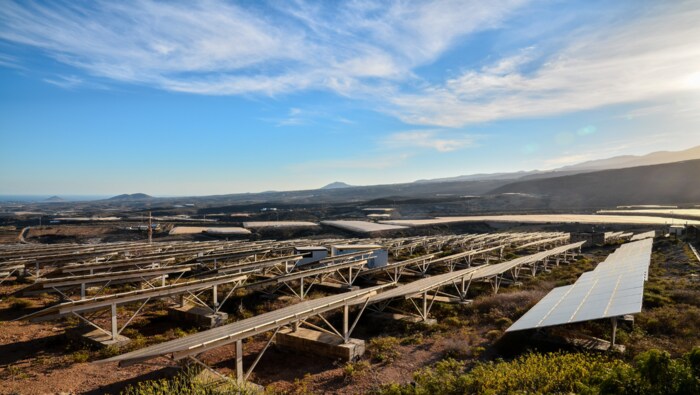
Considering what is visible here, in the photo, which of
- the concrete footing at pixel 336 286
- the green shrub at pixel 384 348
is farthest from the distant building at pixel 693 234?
the green shrub at pixel 384 348

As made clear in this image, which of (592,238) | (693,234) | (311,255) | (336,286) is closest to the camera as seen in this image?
(336,286)

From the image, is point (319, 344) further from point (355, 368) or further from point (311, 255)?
point (311, 255)

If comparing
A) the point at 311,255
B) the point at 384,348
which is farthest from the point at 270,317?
the point at 311,255

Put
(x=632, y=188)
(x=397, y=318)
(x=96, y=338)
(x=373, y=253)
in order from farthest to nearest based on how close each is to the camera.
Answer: (x=632, y=188) → (x=373, y=253) → (x=397, y=318) → (x=96, y=338)

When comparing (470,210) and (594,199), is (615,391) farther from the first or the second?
(594,199)

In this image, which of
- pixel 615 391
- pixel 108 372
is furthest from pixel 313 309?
pixel 615 391
